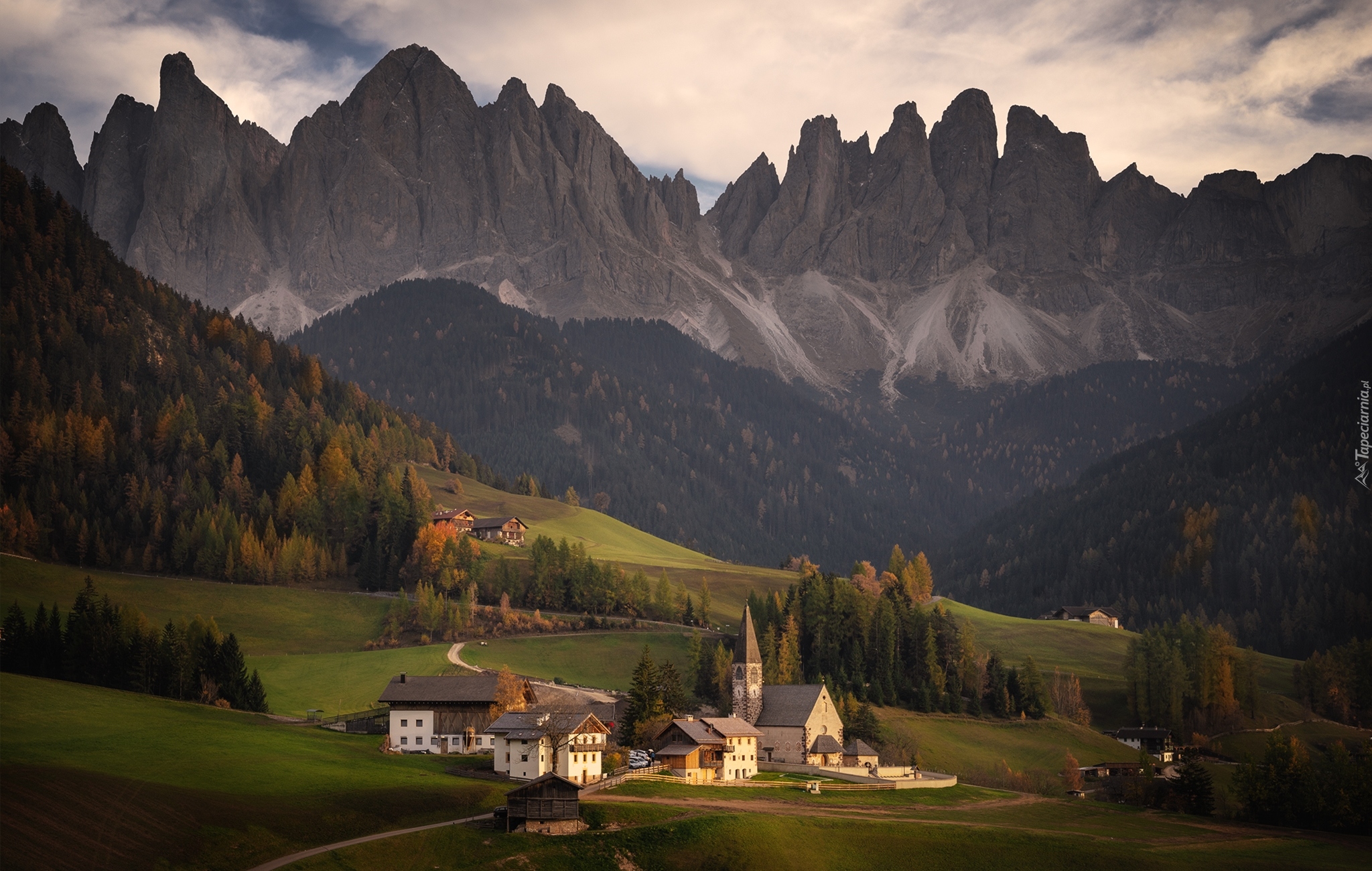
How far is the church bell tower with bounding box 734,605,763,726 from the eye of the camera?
115688mm

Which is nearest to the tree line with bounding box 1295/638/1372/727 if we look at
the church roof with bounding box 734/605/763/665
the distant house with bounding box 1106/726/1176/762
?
the distant house with bounding box 1106/726/1176/762

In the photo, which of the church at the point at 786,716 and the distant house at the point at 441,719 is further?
the church at the point at 786,716

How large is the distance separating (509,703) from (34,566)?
2693 inches

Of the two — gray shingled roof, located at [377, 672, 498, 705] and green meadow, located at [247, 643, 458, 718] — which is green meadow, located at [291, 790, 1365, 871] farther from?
green meadow, located at [247, 643, 458, 718]

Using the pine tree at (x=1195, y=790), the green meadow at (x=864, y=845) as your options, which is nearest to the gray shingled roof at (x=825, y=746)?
the green meadow at (x=864, y=845)

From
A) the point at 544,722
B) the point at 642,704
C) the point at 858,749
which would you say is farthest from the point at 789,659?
the point at 544,722

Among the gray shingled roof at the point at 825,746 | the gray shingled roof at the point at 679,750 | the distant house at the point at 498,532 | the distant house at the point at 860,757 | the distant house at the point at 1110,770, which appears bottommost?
the distant house at the point at 1110,770

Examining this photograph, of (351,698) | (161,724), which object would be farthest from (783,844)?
(351,698)

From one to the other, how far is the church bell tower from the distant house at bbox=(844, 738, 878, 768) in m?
8.11

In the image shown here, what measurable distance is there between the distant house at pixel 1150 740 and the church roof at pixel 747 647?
45.5 meters

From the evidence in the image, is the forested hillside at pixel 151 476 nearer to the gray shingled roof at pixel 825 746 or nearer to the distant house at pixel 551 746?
the gray shingled roof at pixel 825 746

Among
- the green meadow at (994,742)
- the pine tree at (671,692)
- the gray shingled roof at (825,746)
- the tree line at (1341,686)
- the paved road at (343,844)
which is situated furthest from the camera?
the tree line at (1341,686)

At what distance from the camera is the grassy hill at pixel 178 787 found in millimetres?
62531

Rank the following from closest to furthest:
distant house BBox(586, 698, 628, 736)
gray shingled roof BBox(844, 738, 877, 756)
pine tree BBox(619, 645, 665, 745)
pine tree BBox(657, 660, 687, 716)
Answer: distant house BBox(586, 698, 628, 736)
pine tree BBox(619, 645, 665, 745)
pine tree BBox(657, 660, 687, 716)
gray shingled roof BBox(844, 738, 877, 756)
